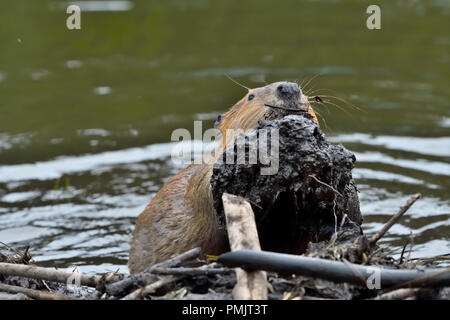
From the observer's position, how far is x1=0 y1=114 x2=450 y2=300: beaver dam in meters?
3.37

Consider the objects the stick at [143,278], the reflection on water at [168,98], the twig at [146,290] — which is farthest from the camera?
the reflection on water at [168,98]

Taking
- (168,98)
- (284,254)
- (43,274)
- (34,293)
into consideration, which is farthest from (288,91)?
(168,98)

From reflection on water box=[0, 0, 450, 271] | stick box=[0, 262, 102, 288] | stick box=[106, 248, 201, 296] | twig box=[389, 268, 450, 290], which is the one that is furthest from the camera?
reflection on water box=[0, 0, 450, 271]

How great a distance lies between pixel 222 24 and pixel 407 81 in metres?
3.88

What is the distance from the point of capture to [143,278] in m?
3.69

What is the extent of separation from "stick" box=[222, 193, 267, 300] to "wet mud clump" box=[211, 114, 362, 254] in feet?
0.88

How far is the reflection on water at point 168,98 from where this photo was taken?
699cm

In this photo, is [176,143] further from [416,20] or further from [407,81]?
[416,20]

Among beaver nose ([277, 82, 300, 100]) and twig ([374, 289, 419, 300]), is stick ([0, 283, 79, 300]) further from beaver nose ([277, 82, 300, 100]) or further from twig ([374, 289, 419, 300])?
beaver nose ([277, 82, 300, 100])

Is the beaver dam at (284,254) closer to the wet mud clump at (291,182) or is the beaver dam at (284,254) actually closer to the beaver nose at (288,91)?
the wet mud clump at (291,182)

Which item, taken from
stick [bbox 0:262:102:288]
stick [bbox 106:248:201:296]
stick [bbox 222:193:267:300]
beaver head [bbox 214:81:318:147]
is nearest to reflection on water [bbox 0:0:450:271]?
beaver head [bbox 214:81:318:147]

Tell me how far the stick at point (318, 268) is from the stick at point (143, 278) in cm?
33

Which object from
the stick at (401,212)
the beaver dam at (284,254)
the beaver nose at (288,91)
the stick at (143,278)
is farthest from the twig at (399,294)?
the beaver nose at (288,91)
